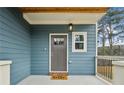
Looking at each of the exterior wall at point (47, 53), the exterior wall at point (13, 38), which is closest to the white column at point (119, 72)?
the exterior wall at point (13, 38)

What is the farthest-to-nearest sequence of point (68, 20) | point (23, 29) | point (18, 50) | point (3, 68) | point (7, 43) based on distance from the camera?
point (68, 20) < point (23, 29) < point (18, 50) < point (7, 43) < point (3, 68)

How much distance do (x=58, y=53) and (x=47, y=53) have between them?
19.1 inches

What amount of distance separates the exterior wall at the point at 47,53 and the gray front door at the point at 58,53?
0.22 meters

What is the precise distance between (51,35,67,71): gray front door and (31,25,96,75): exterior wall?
224 millimetres

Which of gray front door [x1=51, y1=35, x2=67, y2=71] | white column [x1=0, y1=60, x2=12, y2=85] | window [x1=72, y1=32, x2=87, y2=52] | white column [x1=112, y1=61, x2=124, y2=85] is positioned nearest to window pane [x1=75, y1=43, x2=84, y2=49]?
window [x1=72, y1=32, x2=87, y2=52]

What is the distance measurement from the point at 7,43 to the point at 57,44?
4.16 m

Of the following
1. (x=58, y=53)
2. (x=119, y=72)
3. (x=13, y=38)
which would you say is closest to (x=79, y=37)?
(x=58, y=53)

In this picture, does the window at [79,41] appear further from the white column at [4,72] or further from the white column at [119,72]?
the white column at [119,72]

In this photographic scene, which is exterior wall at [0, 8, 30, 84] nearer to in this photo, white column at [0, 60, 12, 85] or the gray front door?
white column at [0, 60, 12, 85]

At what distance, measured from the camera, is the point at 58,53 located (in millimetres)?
9789

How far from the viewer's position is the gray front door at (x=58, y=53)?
9.73m

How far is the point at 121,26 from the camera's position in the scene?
14836 mm

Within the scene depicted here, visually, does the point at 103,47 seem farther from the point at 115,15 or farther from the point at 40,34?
the point at 40,34

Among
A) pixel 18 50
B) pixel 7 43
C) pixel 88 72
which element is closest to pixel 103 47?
pixel 88 72
